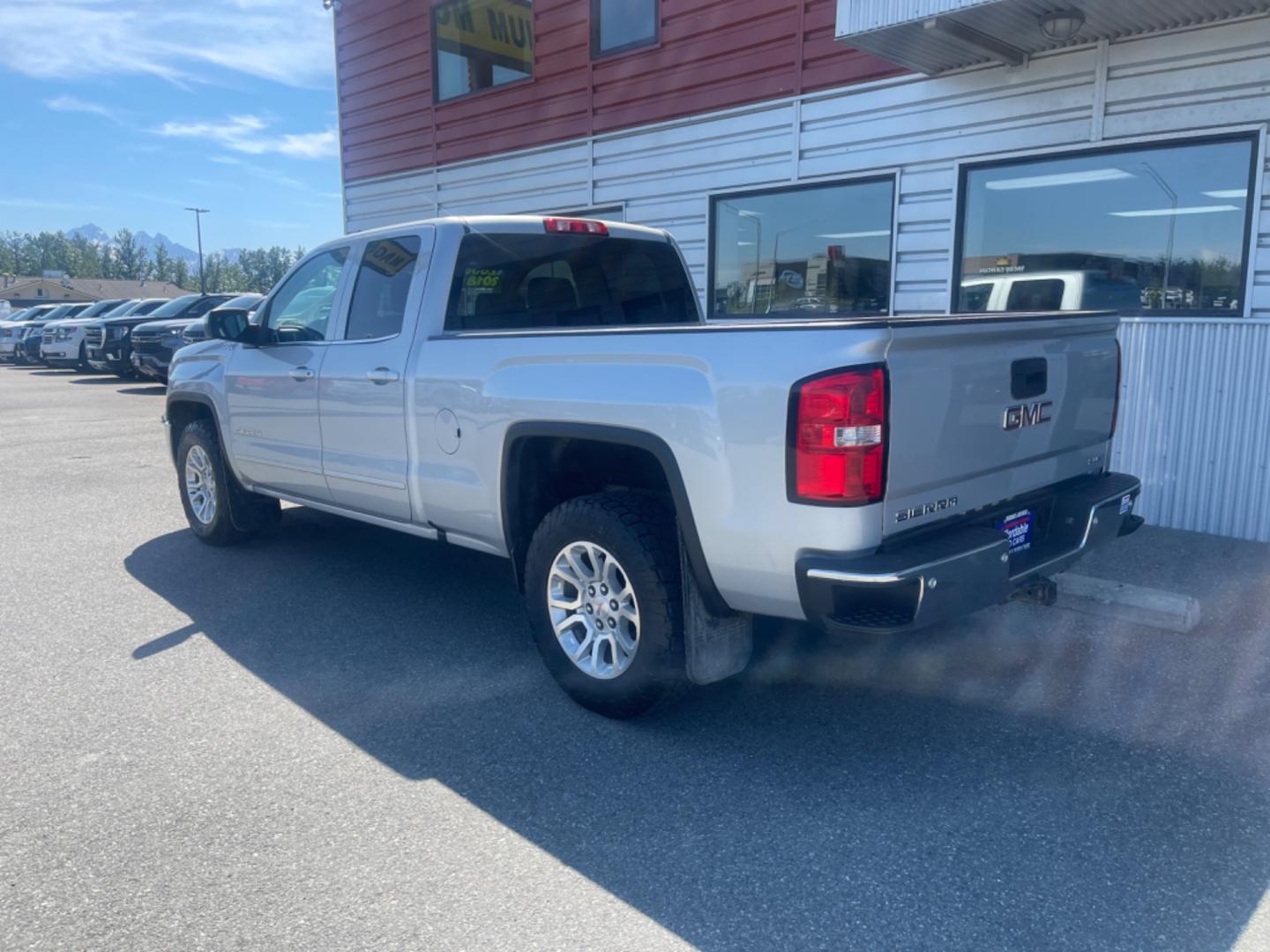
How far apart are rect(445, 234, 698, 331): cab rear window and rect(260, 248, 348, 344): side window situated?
3.22 feet

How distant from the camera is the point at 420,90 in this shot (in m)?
12.3

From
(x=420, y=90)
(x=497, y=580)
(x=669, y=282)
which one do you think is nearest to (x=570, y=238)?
(x=669, y=282)

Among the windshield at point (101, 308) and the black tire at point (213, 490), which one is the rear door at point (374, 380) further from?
the windshield at point (101, 308)

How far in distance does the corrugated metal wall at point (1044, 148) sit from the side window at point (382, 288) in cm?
433

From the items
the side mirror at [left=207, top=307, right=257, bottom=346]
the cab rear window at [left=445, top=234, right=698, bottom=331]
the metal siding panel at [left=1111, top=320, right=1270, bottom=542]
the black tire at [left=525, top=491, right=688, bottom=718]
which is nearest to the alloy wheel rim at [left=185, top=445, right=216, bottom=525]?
the side mirror at [left=207, top=307, right=257, bottom=346]

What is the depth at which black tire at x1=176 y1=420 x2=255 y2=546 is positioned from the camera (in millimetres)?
6422

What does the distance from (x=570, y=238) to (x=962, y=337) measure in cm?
242

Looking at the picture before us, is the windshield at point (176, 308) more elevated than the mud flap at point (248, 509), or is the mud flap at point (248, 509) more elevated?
the windshield at point (176, 308)

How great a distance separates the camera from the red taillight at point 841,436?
9.93 ft

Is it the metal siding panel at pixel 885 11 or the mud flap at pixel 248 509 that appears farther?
the mud flap at pixel 248 509

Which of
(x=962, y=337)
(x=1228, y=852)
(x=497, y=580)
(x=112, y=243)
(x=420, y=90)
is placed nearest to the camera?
(x=1228, y=852)

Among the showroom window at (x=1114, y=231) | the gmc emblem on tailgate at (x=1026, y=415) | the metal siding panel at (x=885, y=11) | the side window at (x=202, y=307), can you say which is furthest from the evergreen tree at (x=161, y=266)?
the gmc emblem on tailgate at (x=1026, y=415)

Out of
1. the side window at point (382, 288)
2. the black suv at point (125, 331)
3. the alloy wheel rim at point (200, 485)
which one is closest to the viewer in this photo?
the side window at point (382, 288)

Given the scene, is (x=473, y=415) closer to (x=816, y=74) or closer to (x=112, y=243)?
(x=816, y=74)
